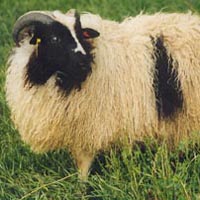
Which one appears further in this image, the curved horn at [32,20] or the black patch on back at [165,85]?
the black patch on back at [165,85]

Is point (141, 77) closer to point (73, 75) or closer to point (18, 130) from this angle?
→ point (73, 75)

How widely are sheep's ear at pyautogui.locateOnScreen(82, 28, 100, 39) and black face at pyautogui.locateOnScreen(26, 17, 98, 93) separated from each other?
0.03m

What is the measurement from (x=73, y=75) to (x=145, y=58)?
22.8 inches

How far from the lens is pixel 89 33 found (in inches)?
221

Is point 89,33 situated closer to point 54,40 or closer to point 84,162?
point 54,40

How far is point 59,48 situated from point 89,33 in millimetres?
274

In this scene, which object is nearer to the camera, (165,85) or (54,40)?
(54,40)

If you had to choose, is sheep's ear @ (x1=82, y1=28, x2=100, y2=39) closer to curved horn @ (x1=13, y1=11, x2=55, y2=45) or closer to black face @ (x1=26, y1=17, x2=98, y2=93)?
black face @ (x1=26, y1=17, x2=98, y2=93)

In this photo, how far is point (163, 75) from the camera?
229 inches

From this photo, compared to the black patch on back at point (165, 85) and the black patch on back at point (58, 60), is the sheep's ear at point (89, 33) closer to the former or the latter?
the black patch on back at point (58, 60)

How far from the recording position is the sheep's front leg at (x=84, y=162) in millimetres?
5891

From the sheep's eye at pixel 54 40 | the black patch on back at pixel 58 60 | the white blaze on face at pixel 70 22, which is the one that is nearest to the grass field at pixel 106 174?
the black patch on back at pixel 58 60

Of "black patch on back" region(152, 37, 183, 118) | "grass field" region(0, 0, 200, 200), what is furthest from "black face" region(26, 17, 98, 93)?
"grass field" region(0, 0, 200, 200)

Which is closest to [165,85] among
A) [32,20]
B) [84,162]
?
[84,162]
